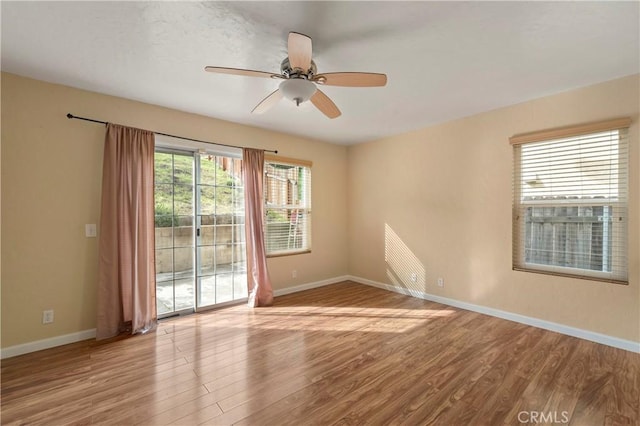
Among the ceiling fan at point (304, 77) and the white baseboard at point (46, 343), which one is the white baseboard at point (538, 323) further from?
the white baseboard at point (46, 343)

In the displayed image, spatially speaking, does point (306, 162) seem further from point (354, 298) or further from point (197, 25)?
point (197, 25)

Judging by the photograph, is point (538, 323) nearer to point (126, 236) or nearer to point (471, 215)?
point (471, 215)

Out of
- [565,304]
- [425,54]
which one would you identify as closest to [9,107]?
[425,54]

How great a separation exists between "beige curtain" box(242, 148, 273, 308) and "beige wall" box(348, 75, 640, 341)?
2.00 metres

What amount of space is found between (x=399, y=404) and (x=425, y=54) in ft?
8.65

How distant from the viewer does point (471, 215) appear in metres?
3.76

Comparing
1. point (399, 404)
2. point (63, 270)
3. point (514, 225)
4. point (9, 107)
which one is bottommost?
point (399, 404)

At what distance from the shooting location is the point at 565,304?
3002 millimetres

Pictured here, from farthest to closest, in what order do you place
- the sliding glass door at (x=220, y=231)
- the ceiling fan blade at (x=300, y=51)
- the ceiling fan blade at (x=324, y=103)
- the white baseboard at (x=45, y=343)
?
the sliding glass door at (x=220, y=231), the white baseboard at (x=45, y=343), the ceiling fan blade at (x=324, y=103), the ceiling fan blade at (x=300, y=51)

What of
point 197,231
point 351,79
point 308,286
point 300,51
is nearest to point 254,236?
point 197,231
